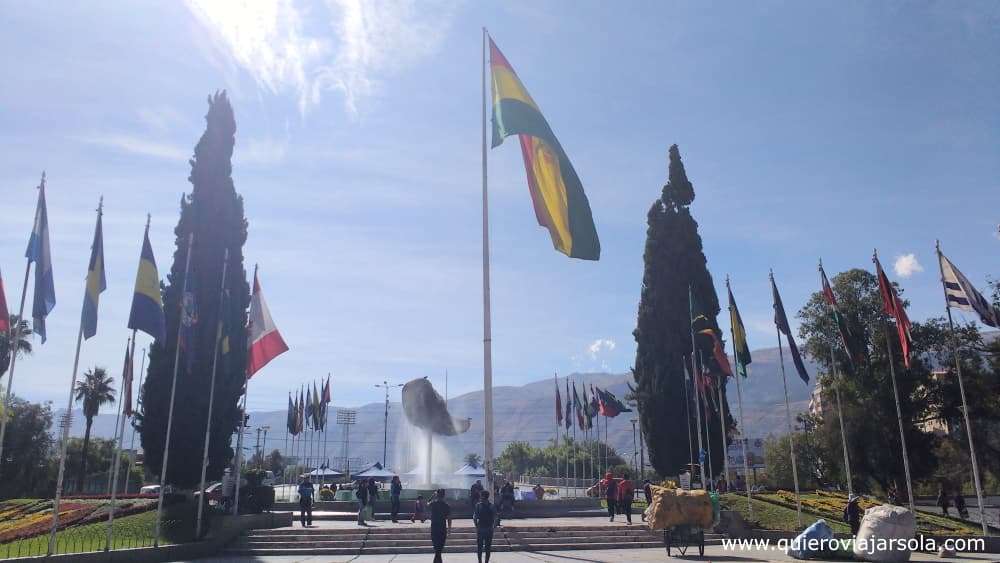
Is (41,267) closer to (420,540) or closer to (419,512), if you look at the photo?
(420,540)

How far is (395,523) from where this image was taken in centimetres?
2548

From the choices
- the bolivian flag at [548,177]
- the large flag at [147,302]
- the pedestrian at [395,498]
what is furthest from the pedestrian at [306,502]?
the bolivian flag at [548,177]

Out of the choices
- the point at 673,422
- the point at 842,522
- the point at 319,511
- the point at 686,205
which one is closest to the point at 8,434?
the point at 319,511

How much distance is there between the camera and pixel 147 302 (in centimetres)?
1897

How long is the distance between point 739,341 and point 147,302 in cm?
2030

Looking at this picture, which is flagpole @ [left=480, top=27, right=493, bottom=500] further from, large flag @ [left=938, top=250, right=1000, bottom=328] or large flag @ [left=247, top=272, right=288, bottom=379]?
large flag @ [left=938, top=250, right=1000, bottom=328]

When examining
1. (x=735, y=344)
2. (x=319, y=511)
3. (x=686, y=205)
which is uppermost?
(x=686, y=205)

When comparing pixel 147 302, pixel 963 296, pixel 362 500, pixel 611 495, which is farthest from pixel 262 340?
pixel 963 296

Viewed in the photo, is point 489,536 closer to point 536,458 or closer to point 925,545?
point 925,545

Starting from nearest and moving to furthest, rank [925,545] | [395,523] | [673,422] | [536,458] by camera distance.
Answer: [925,545], [395,523], [673,422], [536,458]

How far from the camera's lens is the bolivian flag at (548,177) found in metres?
16.7

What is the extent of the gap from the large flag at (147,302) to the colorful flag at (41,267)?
6.13ft

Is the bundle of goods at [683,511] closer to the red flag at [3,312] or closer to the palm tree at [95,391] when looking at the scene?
the red flag at [3,312]

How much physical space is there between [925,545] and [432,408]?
85.2 ft
